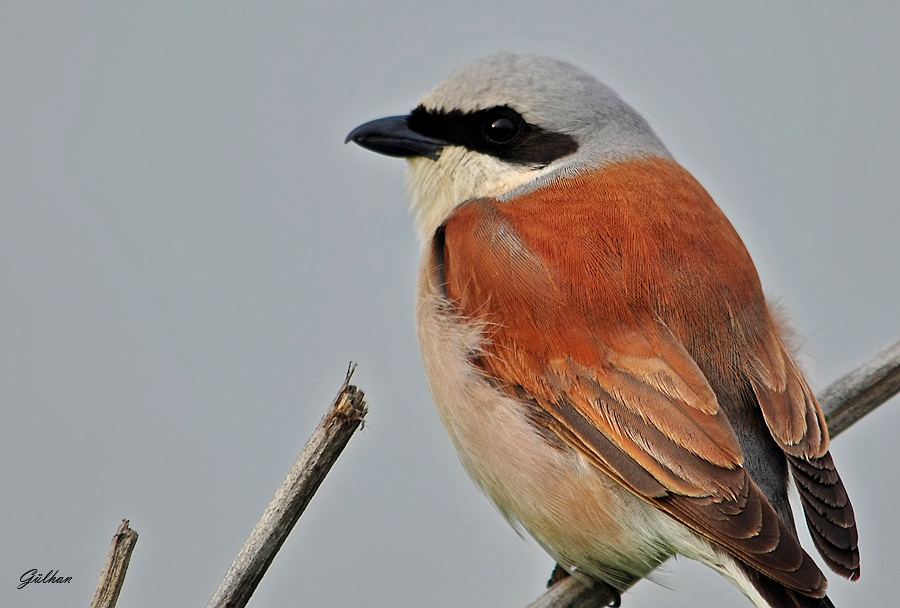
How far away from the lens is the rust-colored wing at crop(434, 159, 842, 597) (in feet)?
6.34

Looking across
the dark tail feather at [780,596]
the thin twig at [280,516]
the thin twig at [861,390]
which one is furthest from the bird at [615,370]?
the thin twig at [280,516]

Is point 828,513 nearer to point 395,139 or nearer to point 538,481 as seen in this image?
point 538,481

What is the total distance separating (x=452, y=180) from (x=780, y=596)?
4.29 feet

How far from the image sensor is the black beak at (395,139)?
2.63 metres

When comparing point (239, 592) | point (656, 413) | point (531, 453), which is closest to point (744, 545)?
point (656, 413)

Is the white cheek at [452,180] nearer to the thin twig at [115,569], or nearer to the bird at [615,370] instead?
the bird at [615,370]

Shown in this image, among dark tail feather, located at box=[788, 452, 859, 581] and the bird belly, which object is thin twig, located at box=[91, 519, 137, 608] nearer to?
the bird belly

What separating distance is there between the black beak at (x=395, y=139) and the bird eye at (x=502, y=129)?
0.14m

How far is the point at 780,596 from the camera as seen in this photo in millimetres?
1829

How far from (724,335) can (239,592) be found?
3.85 feet

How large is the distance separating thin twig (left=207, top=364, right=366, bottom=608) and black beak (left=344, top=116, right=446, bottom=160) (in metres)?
1.26

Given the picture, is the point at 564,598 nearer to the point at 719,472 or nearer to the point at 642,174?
the point at 719,472

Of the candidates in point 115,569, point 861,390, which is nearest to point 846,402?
point 861,390

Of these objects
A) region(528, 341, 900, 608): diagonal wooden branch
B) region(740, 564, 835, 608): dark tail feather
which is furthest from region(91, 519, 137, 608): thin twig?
region(740, 564, 835, 608): dark tail feather
